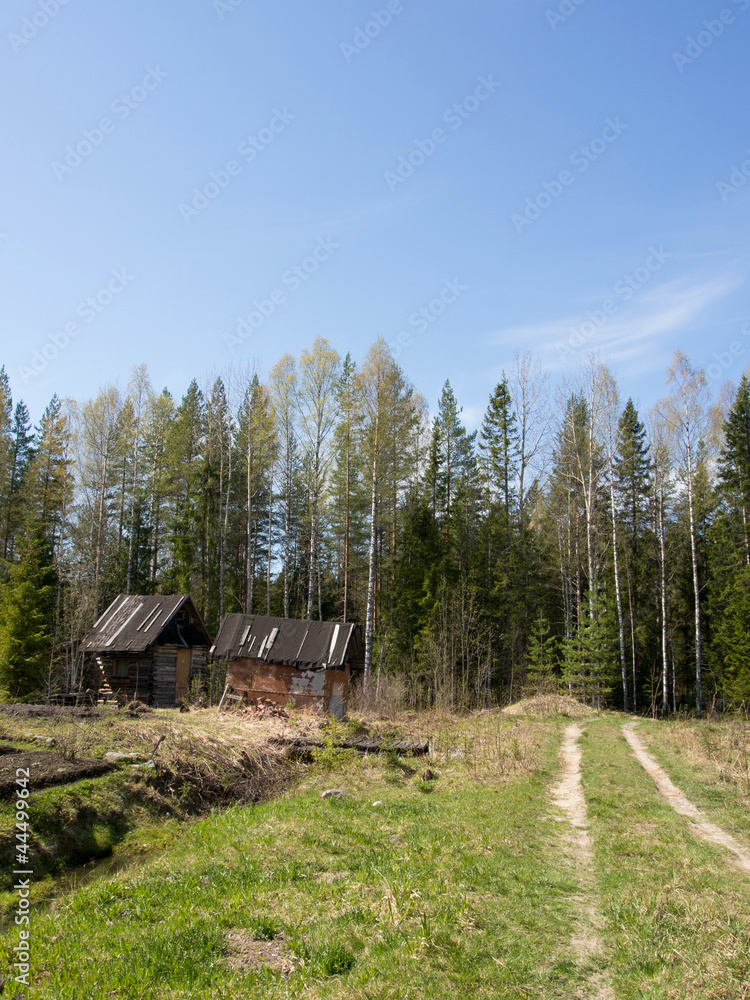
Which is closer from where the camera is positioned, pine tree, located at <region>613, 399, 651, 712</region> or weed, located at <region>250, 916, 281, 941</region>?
weed, located at <region>250, 916, 281, 941</region>

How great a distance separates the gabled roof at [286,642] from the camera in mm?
21859

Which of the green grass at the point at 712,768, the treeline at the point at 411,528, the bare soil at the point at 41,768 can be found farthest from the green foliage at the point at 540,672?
the bare soil at the point at 41,768

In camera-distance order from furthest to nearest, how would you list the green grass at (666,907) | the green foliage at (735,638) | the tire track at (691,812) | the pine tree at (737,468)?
the pine tree at (737,468) < the green foliage at (735,638) < the tire track at (691,812) < the green grass at (666,907)

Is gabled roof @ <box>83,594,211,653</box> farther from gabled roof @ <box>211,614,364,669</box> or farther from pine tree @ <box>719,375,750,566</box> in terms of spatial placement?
pine tree @ <box>719,375,750,566</box>

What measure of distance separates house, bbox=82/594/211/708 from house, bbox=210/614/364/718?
355cm

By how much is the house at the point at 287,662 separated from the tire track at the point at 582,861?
939 centimetres

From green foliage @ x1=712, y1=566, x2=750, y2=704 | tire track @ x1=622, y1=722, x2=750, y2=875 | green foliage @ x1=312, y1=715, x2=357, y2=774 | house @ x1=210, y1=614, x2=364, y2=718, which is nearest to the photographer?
tire track @ x1=622, y1=722, x2=750, y2=875

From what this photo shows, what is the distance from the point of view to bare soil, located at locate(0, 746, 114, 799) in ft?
32.0

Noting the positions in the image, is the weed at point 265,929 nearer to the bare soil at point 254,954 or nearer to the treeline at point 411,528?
the bare soil at point 254,954

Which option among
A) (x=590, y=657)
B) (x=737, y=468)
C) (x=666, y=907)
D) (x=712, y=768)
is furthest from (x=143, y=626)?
(x=737, y=468)

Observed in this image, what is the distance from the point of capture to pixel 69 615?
88.1 ft

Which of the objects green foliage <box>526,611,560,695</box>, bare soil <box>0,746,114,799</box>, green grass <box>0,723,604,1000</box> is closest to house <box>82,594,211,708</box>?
bare soil <box>0,746,114,799</box>

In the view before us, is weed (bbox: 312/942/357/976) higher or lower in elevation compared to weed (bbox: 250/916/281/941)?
higher

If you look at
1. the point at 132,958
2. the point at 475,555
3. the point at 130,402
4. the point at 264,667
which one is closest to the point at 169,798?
the point at 132,958
